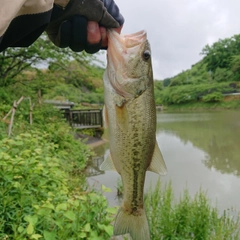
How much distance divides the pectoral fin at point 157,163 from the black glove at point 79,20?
0.65 metres

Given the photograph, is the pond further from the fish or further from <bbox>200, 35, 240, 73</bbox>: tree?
<bbox>200, 35, 240, 73</bbox>: tree

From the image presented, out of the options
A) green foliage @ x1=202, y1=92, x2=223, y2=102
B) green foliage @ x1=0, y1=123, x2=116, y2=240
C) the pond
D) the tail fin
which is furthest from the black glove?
green foliage @ x1=202, y1=92, x2=223, y2=102

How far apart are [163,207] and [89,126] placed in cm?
969

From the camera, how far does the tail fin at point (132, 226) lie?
160 centimetres

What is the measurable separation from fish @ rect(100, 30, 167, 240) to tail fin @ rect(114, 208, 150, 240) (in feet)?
0.95

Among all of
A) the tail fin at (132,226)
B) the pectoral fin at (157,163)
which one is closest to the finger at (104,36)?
the pectoral fin at (157,163)

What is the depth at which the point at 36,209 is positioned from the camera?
2.61 m

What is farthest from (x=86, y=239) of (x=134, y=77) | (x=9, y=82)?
(x=9, y=82)

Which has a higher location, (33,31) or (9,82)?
(9,82)

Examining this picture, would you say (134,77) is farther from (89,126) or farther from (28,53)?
(89,126)

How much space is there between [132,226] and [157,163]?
1.32 feet

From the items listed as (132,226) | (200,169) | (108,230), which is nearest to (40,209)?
(108,230)

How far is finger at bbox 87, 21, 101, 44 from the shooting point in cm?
130

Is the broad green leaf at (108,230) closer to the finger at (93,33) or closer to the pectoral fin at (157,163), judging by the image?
the pectoral fin at (157,163)
